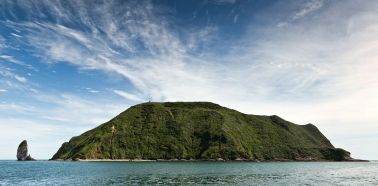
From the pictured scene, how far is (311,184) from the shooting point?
81.5 m

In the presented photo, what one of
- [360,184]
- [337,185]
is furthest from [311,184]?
[360,184]

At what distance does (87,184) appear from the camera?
81.8 metres

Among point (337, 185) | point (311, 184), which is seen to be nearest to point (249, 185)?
point (311, 184)

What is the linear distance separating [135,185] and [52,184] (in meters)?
20.3

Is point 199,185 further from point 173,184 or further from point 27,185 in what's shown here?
point 27,185

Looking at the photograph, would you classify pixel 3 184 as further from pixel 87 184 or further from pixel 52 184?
pixel 87 184

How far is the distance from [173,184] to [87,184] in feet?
64.7

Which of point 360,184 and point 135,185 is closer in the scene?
point 135,185

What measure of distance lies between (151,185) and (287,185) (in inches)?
1177

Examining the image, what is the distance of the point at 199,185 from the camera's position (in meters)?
77.9

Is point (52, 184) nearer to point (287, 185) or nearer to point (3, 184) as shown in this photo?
point (3, 184)

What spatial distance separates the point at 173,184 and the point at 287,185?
2524cm

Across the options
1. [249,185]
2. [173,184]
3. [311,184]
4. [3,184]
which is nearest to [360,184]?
[311,184]

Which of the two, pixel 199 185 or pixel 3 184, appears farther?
pixel 3 184
